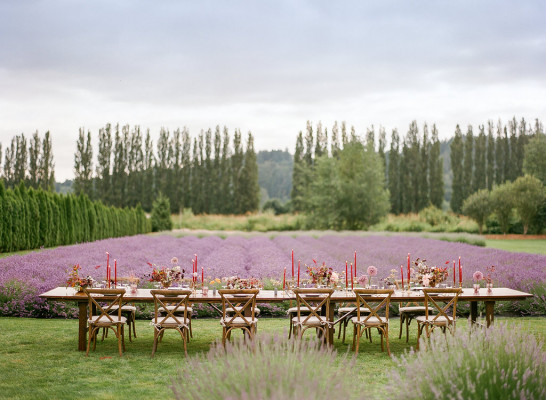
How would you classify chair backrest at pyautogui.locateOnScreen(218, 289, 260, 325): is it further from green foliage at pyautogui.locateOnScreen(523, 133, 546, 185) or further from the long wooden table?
green foliage at pyautogui.locateOnScreen(523, 133, 546, 185)

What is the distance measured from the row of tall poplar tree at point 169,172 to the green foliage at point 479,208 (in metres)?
25.0

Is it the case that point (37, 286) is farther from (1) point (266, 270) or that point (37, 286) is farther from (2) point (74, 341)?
(1) point (266, 270)

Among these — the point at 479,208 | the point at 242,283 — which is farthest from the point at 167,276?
the point at 479,208

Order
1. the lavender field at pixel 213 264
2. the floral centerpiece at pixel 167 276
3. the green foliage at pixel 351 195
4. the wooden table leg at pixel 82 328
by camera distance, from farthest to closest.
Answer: the green foliage at pixel 351 195 → the lavender field at pixel 213 264 → the floral centerpiece at pixel 167 276 → the wooden table leg at pixel 82 328

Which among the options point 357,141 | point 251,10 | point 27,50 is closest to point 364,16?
point 251,10

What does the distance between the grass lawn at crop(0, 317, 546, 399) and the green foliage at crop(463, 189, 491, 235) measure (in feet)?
106

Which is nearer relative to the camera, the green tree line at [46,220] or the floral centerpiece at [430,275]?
the floral centerpiece at [430,275]

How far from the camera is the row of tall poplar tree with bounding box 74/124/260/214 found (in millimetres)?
58875

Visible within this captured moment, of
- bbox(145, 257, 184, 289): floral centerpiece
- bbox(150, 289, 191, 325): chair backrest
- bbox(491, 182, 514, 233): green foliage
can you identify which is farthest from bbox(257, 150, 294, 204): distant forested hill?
bbox(150, 289, 191, 325): chair backrest

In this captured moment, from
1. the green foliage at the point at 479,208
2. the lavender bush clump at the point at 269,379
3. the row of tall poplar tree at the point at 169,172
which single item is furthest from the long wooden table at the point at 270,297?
the row of tall poplar tree at the point at 169,172

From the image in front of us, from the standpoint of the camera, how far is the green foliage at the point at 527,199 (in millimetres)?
39219

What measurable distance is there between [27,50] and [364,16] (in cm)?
1077

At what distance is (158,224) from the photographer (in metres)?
45.3

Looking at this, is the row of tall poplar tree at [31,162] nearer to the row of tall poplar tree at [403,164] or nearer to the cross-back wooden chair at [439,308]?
the row of tall poplar tree at [403,164]
